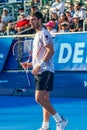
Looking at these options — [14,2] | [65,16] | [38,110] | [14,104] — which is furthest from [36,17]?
[14,2]

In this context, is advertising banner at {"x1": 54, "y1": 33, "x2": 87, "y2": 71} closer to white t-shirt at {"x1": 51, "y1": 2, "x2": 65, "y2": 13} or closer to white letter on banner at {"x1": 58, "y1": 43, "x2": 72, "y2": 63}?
white letter on banner at {"x1": 58, "y1": 43, "x2": 72, "y2": 63}

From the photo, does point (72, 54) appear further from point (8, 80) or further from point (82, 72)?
point (8, 80)

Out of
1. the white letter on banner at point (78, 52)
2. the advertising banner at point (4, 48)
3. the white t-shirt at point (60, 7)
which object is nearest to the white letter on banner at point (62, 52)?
the white letter on banner at point (78, 52)

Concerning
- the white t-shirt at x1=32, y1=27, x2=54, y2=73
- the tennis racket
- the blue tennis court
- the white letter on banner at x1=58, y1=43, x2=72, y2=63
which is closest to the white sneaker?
the blue tennis court

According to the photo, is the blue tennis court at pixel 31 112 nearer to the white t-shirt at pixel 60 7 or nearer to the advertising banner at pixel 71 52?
the advertising banner at pixel 71 52

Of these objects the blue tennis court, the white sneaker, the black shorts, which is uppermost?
the black shorts

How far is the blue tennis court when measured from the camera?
8.37 meters

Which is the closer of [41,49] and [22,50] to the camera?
[41,49]

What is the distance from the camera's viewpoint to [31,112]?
10.1 m

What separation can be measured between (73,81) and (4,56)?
2.37m

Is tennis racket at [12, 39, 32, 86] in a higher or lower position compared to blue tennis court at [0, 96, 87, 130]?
higher

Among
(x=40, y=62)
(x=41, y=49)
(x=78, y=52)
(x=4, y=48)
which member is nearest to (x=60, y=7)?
(x=4, y=48)

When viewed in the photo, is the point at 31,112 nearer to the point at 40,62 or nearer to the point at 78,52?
the point at 78,52

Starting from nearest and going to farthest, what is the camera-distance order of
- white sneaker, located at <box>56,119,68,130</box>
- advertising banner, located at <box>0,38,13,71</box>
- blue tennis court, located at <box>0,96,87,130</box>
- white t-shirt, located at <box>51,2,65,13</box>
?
white sneaker, located at <box>56,119,68,130</box>, blue tennis court, located at <box>0,96,87,130</box>, advertising banner, located at <box>0,38,13,71</box>, white t-shirt, located at <box>51,2,65,13</box>
